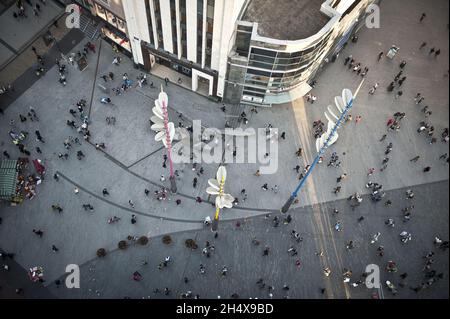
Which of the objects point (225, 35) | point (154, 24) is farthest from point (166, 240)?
point (154, 24)

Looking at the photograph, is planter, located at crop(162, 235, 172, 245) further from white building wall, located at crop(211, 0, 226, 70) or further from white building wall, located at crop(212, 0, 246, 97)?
white building wall, located at crop(211, 0, 226, 70)

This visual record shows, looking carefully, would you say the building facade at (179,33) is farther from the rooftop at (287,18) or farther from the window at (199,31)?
the rooftop at (287,18)

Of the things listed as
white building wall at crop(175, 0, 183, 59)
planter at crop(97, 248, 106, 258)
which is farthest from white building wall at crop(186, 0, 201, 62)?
planter at crop(97, 248, 106, 258)

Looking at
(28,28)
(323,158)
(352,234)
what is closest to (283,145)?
(323,158)

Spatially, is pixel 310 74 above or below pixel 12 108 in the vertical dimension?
above

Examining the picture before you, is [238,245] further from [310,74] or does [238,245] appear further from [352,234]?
[310,74]
